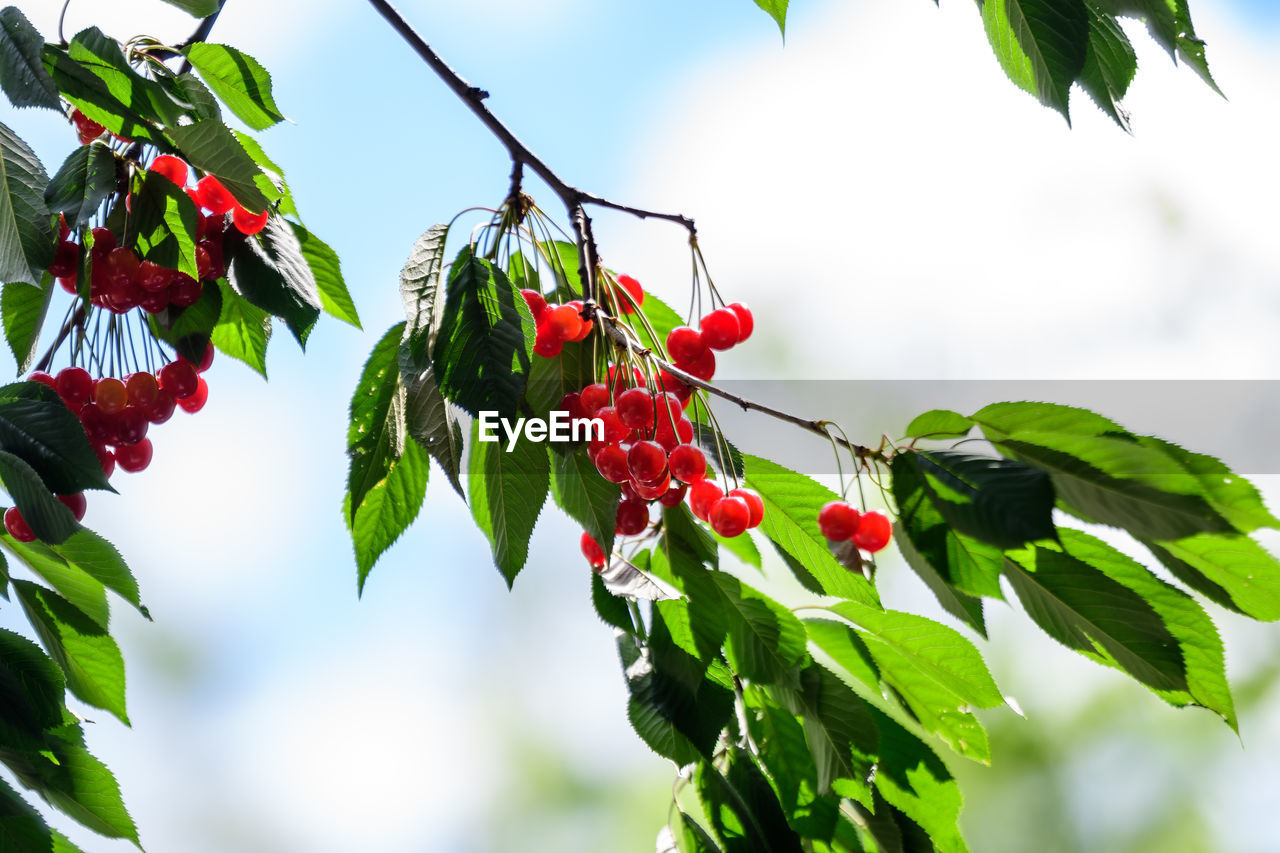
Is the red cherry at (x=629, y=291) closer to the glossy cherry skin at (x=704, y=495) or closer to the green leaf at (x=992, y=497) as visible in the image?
the glossy cherry skin at (x=704, y=495)

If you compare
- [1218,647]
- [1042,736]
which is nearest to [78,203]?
[1218,647]

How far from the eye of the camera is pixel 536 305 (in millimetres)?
821

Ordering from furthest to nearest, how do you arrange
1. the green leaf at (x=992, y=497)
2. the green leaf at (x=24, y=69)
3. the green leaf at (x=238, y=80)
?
the green leaf at (x=238, y=80)
the green leaf at (x=24, y=69)
the green leaf at (x=992, y=497)

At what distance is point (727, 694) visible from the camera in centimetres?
76

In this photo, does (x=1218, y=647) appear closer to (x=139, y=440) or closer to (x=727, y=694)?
(x=727, y=694)

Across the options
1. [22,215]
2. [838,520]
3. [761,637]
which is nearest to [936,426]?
[838,520]

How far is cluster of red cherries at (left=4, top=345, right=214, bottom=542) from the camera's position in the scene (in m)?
0.87

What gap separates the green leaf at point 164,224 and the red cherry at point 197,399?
191mm

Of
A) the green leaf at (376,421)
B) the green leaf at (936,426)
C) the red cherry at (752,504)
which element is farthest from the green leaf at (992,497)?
the green leaf at (376,421)

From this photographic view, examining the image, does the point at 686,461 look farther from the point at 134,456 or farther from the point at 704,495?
the point at 134,456

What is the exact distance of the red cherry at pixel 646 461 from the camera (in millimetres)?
715

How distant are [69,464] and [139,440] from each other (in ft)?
0.66

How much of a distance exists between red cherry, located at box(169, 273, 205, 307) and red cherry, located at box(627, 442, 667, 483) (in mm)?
395

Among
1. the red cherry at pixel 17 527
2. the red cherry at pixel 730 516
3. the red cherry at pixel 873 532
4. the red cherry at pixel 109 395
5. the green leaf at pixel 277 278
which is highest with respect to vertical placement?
the green leaf at pixel 277 278
